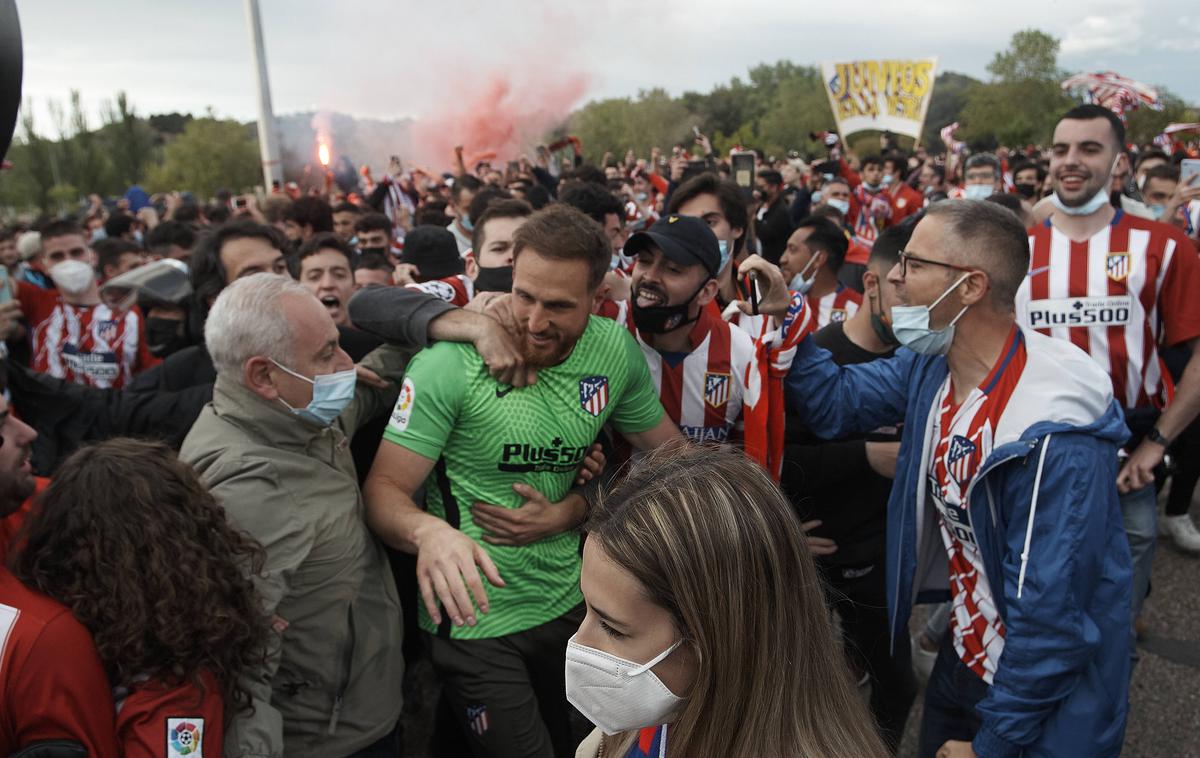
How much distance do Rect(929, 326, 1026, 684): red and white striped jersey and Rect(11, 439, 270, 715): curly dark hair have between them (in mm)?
2014

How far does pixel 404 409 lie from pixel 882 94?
16.5 metres

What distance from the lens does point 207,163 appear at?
5012 centimetres

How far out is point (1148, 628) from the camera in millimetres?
4477

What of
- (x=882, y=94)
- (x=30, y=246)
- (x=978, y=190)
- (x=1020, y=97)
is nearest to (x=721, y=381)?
(x=978, y=190)

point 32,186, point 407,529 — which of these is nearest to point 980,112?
point 32,186

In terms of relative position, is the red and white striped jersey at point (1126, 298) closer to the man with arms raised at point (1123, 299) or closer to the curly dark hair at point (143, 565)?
the man with arms raised at point (1123, 299)

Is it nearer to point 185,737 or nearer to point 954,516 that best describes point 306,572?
point 185,737

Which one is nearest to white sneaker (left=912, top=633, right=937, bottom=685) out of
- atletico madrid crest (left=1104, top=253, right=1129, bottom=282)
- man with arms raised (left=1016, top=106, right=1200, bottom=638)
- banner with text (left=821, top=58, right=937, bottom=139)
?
man with arms raised (left=1016, top=106, right=1200, bottom=638)

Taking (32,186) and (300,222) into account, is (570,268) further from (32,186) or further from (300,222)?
(32,186)

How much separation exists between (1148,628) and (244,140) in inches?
2282

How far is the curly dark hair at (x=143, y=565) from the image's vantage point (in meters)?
1.78

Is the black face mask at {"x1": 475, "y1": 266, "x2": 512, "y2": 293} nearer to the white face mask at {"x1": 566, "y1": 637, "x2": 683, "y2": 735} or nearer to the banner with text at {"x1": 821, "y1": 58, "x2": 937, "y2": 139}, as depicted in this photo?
the white face mask at {"x1": 566, "y1": 637, "x2": 683, "y2": 735}

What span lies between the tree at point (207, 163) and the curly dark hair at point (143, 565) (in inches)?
2059

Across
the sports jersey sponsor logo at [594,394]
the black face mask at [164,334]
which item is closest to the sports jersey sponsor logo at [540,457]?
the sports jersey sponsor logo at [594,394]
